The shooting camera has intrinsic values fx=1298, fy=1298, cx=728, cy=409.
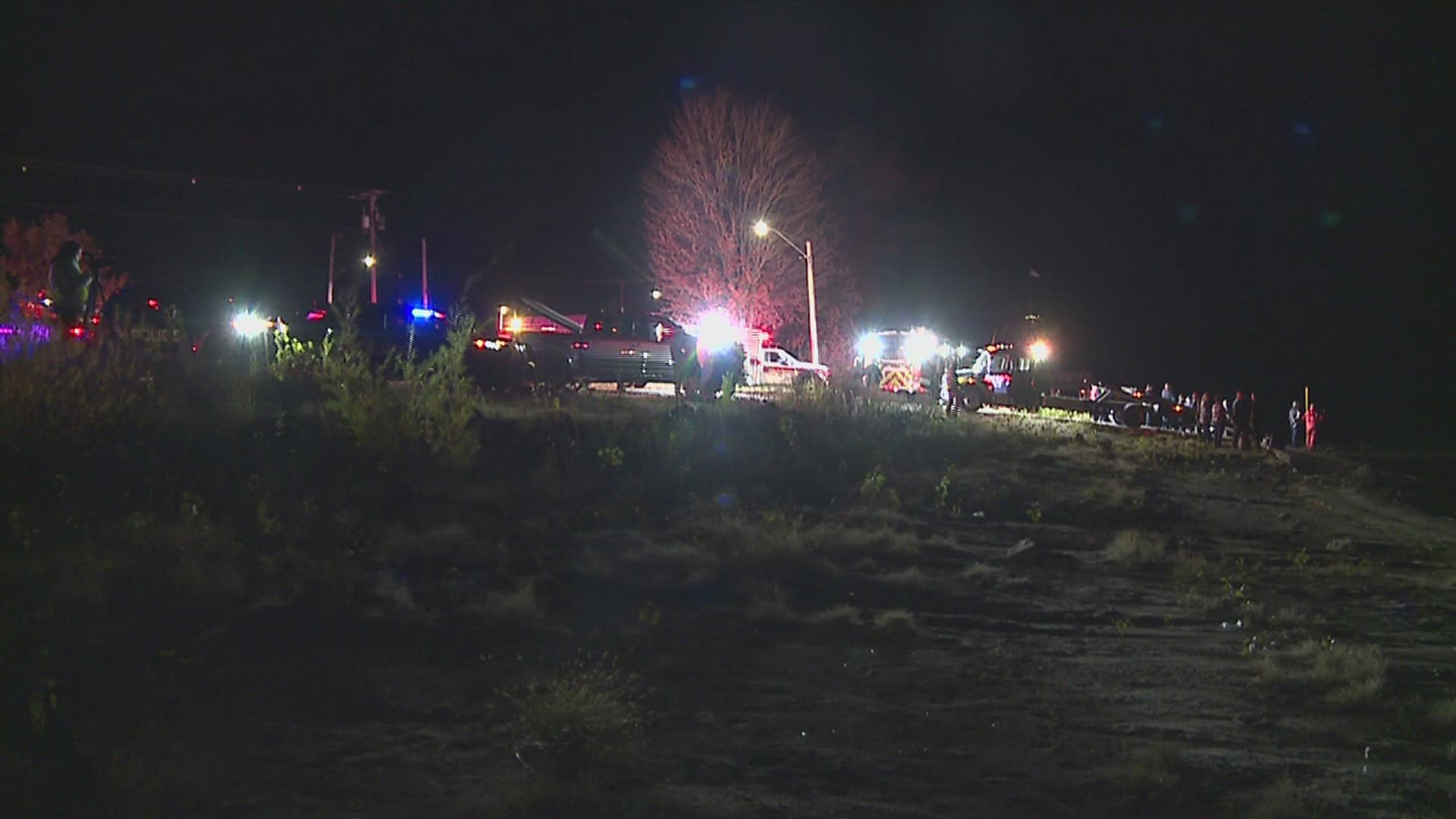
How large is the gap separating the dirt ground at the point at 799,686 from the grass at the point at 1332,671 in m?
0.02

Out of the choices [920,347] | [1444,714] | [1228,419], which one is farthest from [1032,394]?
[1444,714]

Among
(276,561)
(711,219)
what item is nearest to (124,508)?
(276,561)

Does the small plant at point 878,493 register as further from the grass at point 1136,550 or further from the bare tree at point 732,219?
the bare tree at point 732,219

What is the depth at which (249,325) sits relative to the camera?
19.5 meters

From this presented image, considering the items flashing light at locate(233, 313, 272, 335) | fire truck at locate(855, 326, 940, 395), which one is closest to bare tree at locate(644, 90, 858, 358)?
fire truck at locate(855, 326, 940, 395)

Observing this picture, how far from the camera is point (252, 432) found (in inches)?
469

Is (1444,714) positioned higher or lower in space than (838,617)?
lower

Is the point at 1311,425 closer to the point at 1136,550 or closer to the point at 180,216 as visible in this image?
the point at 1136,550

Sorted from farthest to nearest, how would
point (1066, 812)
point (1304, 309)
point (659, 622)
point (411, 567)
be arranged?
point (1304, 309) < point (411, 567) < point (659, 622) < point (1066, 812)

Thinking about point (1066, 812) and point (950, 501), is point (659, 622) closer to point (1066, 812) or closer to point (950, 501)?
point (1066, 812)

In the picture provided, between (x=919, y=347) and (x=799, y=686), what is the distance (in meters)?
33.3

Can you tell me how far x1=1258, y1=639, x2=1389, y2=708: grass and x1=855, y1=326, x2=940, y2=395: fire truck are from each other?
18.1 metres

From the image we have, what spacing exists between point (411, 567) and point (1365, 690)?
6.54 meters

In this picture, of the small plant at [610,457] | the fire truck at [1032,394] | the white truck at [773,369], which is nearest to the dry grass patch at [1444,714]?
the small plant at [610,457]
